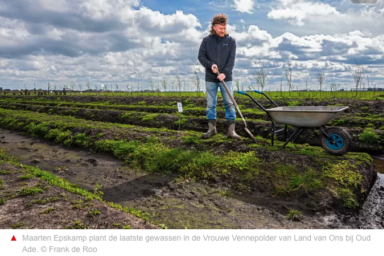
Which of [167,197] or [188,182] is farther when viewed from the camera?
[188,182]

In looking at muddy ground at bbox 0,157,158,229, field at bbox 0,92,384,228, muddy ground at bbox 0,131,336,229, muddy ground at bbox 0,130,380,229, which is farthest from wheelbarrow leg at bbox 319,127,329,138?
muddy ground at bbox 0,157,158,229

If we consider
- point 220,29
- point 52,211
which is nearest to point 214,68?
point 220,29

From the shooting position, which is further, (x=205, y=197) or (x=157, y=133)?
(x=157, y=133)

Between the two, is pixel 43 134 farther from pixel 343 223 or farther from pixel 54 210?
pixel 343 223

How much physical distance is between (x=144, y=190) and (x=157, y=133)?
334 cm

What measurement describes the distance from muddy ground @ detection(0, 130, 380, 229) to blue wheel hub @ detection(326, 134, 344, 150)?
5.24 feet

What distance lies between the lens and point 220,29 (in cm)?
584

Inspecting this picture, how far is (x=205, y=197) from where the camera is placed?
4.21 meters

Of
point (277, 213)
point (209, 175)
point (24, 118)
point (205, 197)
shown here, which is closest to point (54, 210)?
point (205, 197)

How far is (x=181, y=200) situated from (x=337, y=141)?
10.2 feet

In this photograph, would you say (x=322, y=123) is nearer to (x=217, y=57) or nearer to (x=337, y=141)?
(x=337, y=141)

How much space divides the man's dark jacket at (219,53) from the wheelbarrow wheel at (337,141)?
2.39m

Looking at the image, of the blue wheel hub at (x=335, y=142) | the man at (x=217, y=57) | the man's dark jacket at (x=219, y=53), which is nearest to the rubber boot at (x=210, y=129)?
the man at (x=217, y=57)

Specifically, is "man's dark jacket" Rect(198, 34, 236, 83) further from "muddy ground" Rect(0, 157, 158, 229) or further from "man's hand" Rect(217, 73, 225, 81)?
"muddy ground" Rect(0, 157, 158, 229)
